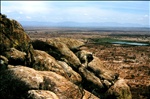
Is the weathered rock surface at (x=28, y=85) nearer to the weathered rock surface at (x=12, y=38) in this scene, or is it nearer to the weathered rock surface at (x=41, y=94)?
the weathered rock surface at (x=41, y=94)

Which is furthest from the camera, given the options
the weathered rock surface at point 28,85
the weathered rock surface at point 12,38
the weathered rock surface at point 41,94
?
the weathered rock surface at point 12,38

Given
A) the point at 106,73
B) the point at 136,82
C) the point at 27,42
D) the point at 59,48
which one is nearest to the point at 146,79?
the point at 136,82

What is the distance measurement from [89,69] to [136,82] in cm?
2511

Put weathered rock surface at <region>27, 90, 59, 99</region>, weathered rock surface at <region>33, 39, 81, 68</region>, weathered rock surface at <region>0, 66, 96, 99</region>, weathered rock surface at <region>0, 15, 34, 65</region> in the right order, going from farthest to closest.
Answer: weathered rock surface at <region>33, 39, 81, 68</region> < weathered rock surface at <region>0, 15, 34, 65</region> < weathered rock surface at <region>0, 66, 96, 99</region> < weathered rock surface at <region>27, 90, 59, 99</region>

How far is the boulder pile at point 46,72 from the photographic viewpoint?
1503 centimetres

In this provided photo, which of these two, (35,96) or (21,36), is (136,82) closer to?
(21,36)

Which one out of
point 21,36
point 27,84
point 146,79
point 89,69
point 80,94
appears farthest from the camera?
point 146,79

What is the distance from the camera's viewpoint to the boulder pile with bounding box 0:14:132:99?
1503 centimetres

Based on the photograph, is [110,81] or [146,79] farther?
[146,79]

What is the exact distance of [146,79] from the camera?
178 feet

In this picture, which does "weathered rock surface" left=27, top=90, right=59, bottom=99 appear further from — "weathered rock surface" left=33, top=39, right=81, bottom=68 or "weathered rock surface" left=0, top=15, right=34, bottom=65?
"weathered rock surface" left=33, top=39, right=81, bottom=68

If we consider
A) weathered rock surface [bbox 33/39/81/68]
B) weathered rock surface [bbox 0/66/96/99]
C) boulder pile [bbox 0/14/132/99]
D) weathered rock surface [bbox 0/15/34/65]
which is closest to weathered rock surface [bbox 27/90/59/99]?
boulder pile [bbox 0/14/132/99]

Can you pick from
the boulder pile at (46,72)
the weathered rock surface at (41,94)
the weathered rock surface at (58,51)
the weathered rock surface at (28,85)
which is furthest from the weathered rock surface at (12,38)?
the weathered rock surface at (41,94)

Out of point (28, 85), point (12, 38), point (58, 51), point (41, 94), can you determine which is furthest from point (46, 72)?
point (58, 51)
